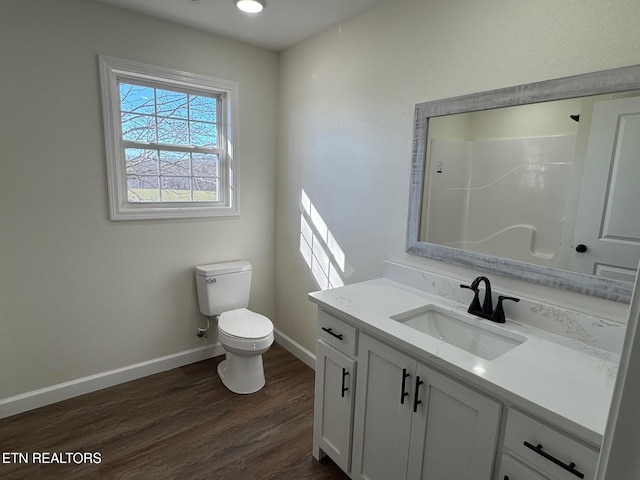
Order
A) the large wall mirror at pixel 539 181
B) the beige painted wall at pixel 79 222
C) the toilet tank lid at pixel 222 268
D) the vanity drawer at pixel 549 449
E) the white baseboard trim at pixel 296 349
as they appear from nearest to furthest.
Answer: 1. the vanity drawer at pixel 549 449
2. the large wall mirror at pixel 539 181
3. the beige painted wall at pixel 79 222
4. the toilet tank lid at pixel 222 268
5. the white baseboard trim at pixel 296 349

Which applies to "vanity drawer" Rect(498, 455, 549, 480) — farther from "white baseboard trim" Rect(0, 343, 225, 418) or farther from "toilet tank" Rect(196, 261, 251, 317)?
"white baseboard trim" Rect(0, 343, 225, 418)

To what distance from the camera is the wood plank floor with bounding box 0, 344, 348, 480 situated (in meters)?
1.78

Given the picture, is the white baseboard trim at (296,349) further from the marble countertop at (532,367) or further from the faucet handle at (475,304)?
the faucet handle at (475,304)

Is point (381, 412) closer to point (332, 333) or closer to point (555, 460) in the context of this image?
point (332, 333)

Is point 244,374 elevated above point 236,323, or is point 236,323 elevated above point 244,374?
point 236,323

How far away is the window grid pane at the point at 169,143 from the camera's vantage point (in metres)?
2.39

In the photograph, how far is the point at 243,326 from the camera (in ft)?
7.88

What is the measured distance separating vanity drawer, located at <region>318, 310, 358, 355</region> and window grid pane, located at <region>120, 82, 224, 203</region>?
1.57m

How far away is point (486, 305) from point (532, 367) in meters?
0.41

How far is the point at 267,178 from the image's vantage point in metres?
2.98

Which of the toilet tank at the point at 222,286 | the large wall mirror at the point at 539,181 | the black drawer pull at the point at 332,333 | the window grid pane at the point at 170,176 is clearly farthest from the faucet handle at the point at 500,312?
the window grid pane at the point at 170,176

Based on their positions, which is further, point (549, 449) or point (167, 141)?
point (167, 141)

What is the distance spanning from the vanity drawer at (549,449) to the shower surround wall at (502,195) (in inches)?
27.2

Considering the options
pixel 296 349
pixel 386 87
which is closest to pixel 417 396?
pixel 386 87
